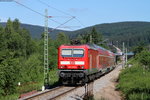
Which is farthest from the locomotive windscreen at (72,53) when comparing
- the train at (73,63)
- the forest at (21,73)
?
the forest at (21,73)

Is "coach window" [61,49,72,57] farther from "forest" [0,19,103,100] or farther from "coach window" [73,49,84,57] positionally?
"forest" [0,19,103,100]

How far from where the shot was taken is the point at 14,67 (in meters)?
24.5

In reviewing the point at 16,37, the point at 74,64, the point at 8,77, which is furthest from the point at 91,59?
the point at 16,37

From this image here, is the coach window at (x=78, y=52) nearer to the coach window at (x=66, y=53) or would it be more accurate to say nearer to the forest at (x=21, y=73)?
the coach window at (x=66, y=53)

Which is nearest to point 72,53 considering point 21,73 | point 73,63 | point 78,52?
point 78,52

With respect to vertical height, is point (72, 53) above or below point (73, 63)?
above

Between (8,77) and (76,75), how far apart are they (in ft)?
17.3

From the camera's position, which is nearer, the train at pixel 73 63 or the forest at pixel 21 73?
the forest at pixel 21 73

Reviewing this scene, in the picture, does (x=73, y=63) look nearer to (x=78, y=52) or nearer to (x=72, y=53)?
(x=72, y=53)

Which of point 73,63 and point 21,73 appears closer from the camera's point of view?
point 73,63

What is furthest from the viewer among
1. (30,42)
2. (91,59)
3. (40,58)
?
(30,42)

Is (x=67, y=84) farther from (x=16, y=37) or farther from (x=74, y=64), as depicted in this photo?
(x=16, y=37)

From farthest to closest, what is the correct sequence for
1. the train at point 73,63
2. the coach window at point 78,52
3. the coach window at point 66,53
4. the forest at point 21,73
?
the coach window at point 66,53 < the coach window at point 78,52 < the train at point 73,63 < the forest at point 21,73

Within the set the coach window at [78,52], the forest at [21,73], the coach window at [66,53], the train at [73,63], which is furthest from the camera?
the coach window at [66,53]
